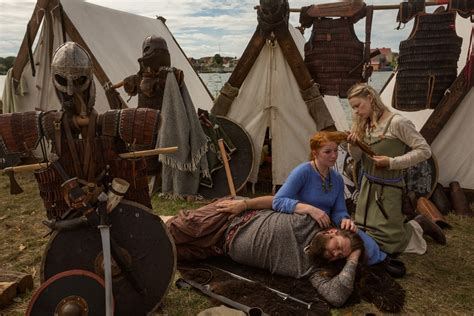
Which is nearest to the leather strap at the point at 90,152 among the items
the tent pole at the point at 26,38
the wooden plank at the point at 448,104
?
the wooden plank at the point at 448,104

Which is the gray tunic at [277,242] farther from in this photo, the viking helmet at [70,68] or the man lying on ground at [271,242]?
the viking helmet at [70,68]

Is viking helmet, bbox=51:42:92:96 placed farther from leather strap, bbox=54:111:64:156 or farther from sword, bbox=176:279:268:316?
sword, bbox=176:279:268:316

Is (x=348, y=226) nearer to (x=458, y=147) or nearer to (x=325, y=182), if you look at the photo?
(x=325, y=182)

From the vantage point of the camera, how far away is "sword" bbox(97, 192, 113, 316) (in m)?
2.04

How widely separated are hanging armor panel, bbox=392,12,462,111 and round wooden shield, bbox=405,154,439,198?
0.71m

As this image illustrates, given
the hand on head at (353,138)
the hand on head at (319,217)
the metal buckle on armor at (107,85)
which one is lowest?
the hand on head at (319,217)

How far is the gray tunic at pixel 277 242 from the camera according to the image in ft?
9.30

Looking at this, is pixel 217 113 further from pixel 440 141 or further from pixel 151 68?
pixel 440 141

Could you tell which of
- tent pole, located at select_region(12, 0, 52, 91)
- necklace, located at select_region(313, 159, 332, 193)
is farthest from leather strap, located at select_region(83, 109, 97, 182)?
tent pole, located at select_region(12, 0, 52, 91)

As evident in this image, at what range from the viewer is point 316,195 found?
3.06 meters

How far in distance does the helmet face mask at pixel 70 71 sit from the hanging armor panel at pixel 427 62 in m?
3.73

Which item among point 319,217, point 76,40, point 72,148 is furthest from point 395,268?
point 76,40

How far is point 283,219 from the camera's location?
2.88 metres

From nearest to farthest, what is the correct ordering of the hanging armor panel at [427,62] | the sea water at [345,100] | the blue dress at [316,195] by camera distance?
the blue dress at [316,195] → the hanging armor panel at [427,62] → the sea water at [345,100]
